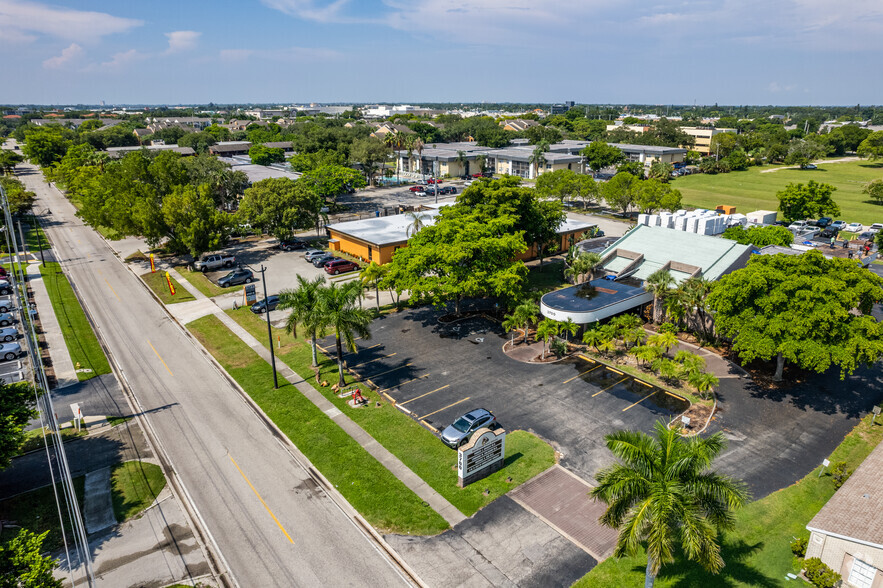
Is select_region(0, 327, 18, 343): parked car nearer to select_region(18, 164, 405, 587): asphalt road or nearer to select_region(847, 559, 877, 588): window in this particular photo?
select_region(18, 164, 405, 587): asphalt road

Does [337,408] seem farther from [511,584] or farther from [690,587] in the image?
[690,587]

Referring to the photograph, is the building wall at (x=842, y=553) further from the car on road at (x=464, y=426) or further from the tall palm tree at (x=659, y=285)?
the tall palm tree at (x=659, y=285)

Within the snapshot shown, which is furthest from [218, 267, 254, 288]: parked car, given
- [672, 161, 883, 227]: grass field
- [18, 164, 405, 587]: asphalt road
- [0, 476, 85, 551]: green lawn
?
[672, 161, 883, 227]: grass field

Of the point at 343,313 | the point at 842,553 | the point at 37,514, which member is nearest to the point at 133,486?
the point at 37,514

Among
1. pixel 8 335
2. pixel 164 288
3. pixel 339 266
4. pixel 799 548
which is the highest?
pixel 339 266

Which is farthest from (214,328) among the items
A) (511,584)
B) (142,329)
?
(511,584)

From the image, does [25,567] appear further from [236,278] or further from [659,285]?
[659,285]

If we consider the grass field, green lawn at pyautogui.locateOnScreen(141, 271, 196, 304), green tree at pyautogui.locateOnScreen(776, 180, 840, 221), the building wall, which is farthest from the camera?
the grass field
